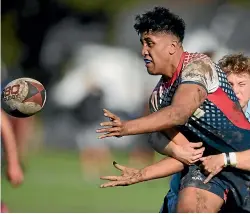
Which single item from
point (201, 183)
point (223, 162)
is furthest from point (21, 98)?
point (223, 162)

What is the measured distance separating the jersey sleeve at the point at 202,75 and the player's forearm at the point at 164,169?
0.61 metres

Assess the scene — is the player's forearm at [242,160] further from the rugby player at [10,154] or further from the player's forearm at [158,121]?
the rugby player at [10,154]

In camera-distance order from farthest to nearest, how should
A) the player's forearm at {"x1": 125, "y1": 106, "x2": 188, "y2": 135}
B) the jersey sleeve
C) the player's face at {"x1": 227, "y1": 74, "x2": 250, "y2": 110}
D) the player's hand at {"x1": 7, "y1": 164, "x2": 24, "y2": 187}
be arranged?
the player's hand at {"x1": 7, "y1": 164, "x2": 24, "y2": 187} < the player's face at {"x1": 227, "y1": 74, "x2": 250, "y2": 110} < the jersey sleeve < the player's forearm at {"x1": 125, "y1": 106, "x2": 188, "y2": 135}

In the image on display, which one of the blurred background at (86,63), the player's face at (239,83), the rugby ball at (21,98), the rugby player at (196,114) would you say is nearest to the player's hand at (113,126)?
the rugby player at (196,114)

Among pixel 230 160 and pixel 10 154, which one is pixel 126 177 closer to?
pixel 230 160

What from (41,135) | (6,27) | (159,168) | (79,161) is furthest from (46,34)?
(159,168)

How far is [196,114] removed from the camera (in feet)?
20.1

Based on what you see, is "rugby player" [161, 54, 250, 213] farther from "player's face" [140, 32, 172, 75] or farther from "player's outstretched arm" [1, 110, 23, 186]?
"player's outstretched arm" [1, 110, 23, 186]

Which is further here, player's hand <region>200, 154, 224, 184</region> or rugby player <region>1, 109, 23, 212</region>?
rugby player <region>1, 109, 23, 212</region>

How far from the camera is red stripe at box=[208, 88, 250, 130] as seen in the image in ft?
20.1

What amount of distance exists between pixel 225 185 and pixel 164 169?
0.43 meters

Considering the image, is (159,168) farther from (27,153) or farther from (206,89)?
(27,153)

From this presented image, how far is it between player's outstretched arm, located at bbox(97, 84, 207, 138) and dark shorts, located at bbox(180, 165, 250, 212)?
24.0 inches

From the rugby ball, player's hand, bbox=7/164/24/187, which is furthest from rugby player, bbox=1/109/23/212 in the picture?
the rugby ball
